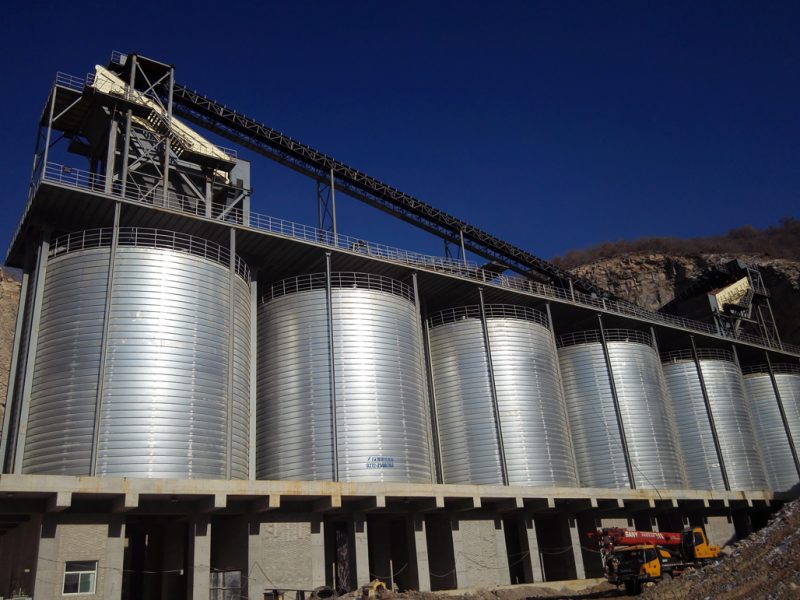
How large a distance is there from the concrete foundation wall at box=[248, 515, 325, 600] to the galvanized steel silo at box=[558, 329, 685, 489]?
62.3 feet

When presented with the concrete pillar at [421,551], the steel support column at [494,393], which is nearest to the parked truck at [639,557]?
the concrete pillar at [421,551]

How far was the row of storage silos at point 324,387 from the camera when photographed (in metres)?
22.7

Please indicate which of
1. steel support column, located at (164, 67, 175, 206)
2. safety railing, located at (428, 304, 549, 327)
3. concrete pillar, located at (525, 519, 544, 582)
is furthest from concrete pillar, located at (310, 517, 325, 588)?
safety railing, located at (428, 304, 549, 327)

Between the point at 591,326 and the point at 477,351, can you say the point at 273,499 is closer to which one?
the point at 477,351

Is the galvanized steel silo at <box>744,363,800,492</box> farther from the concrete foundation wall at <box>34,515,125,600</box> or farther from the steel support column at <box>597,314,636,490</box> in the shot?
the concrete foundation wall at <box>34,515,125,600</box>

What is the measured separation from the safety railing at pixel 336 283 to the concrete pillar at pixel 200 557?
1167 cm

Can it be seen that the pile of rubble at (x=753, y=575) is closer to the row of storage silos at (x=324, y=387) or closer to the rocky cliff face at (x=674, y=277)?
the row of storage silos at (x=324, y=387)

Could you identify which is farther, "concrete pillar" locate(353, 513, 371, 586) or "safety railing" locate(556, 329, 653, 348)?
"safety railing" locate(556, 329, 653, 348)

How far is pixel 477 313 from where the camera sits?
1426 inches

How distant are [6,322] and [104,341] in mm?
36234

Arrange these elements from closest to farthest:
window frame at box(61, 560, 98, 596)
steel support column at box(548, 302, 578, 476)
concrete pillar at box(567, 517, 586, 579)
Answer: window frame at box(61, 560, 98, 596) < concrete pillar at box(567, 517, 586, 579) < steel support column at box(548, 302, 578, 476)

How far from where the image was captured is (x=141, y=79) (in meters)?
32.4

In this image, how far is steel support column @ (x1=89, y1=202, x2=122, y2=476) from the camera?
21.3m

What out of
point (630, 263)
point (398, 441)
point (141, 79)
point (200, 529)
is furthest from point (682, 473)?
point (630, 263)
